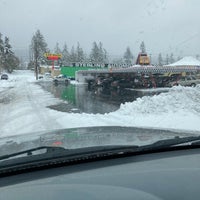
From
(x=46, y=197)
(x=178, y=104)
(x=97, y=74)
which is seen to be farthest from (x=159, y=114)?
(x=97, y=74)

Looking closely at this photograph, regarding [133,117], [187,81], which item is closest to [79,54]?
[187,81]

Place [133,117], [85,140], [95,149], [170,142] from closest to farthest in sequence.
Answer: [95,149] < [170,142] < [85,140] < [133,117]

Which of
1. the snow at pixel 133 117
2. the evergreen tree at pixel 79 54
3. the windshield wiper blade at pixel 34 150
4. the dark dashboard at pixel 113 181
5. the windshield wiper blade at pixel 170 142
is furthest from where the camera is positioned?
the evergreen tree at pixel 79 54

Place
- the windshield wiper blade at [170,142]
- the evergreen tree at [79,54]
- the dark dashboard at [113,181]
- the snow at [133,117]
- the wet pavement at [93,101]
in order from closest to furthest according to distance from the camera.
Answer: the dark dashboard at [113,181] → the windshield wiper blade at [170,142] → the snow at [133,117] → the wet pavement at [93,101] → the evergreen tree at [79,54]

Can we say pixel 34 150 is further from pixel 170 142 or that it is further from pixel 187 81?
pixel 187 81

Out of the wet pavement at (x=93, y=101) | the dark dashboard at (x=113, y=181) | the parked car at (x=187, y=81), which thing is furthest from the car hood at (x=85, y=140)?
the parked car at (x=187, y=81)

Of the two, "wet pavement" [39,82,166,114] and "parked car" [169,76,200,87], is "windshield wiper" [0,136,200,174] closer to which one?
"wet pavement" [39,82,166,114]

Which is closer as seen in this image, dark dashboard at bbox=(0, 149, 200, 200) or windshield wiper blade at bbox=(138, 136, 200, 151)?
dark dashboard at bbox=(0, 149, 200, 200)

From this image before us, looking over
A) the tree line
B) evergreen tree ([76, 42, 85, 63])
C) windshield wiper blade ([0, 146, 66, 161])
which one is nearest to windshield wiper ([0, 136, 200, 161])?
windshield wiper blade ([0, 146, 66, 161])

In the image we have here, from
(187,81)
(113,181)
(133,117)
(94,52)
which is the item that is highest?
(94,52)

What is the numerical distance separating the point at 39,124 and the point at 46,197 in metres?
13.8

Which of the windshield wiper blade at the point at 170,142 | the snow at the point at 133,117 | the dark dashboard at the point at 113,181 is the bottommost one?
the snow at the point at 133,117

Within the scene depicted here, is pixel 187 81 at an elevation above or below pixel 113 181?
below

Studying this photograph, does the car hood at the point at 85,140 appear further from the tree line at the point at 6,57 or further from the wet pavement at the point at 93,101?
the tree line at the point at 6,57
